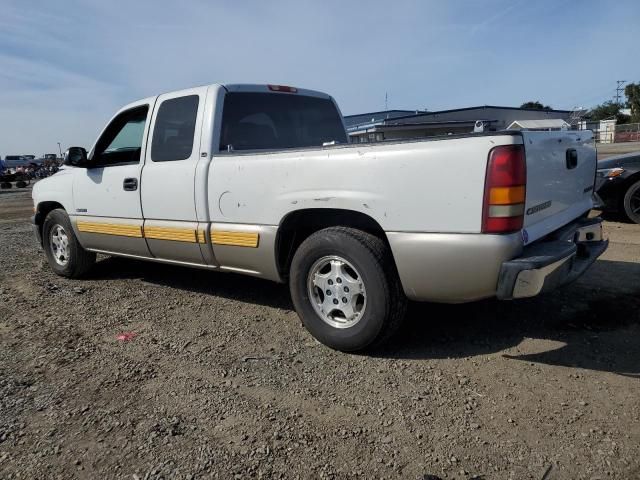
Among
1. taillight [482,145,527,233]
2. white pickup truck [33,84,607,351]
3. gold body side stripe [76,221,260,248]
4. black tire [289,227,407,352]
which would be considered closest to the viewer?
taillight [482,145,527,233]

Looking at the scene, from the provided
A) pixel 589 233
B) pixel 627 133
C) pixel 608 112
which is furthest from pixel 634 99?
pixel 589 233

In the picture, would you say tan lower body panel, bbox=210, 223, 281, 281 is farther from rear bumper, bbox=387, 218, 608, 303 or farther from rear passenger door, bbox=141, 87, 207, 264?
rear bumper, bbox=387, 218, 608, 303

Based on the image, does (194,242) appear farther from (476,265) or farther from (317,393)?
(476,265)

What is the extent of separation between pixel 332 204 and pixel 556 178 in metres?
1.47

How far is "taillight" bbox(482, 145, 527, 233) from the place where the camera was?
258cm

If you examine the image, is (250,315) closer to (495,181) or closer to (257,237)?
(257,237)

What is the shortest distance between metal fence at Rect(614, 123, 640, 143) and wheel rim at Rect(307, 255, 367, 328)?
157ft

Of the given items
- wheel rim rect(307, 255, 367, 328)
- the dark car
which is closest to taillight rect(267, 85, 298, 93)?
wheel rim rect(307, 255, 367, 328)

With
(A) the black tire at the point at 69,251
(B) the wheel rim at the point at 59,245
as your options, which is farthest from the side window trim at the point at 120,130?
(B) the wheel rim at the point at 59,245

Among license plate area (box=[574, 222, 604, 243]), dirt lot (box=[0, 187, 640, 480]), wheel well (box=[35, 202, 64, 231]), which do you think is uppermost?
wheel well (box=[35, 202, 64, 231])

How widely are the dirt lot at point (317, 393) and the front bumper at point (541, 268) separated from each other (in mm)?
571

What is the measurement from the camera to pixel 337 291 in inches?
131

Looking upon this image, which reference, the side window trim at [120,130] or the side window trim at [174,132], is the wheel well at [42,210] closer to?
the side window trim at [120,130]

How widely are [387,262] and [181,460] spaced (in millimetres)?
1615
